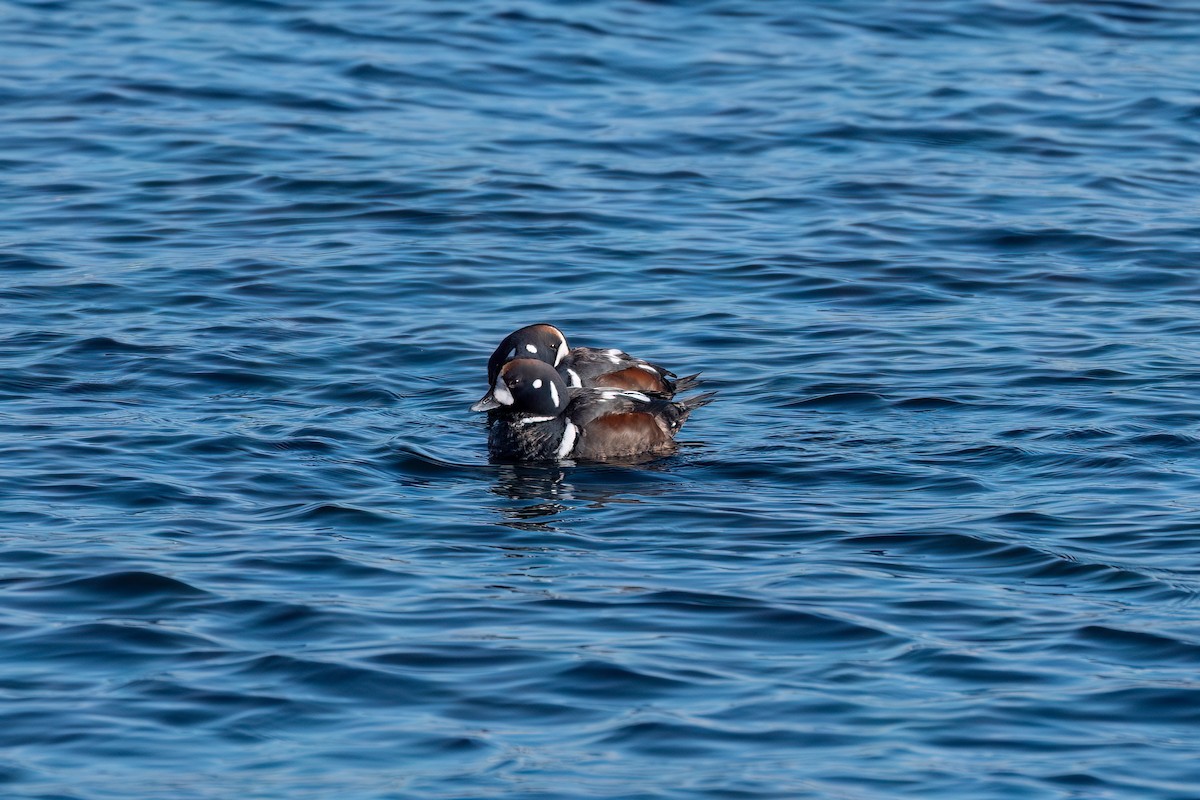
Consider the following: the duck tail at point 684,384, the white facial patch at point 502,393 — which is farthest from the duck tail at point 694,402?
the white facial patch at point 502,393

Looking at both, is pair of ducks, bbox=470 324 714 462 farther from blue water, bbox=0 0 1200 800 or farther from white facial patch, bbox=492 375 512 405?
blue water, bbox=0 0 1200 800

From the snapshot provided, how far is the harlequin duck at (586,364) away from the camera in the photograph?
40.3 ft

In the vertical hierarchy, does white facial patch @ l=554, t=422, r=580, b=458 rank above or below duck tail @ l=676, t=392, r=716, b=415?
below

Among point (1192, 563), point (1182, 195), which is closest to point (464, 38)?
point (1182, 195)

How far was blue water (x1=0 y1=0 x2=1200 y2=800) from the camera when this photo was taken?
24.5 ft

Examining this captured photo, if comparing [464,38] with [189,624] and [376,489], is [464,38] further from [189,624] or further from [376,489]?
[189,624]

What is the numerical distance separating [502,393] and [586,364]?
105cm

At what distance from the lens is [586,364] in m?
12.5

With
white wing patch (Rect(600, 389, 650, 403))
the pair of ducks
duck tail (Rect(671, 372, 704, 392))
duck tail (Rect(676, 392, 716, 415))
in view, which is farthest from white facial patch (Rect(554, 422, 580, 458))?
duck tail (Rect(671, 372, 704, 392))

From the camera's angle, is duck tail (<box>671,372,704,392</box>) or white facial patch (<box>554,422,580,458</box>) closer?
white facial patch (<box>554,422,580,458</box>)

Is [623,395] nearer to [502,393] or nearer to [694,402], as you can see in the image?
[694,402]

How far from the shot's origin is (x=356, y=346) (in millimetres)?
13539

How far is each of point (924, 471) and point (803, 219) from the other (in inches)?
252

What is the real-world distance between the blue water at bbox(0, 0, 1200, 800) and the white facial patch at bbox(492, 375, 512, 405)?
1.24 feet
